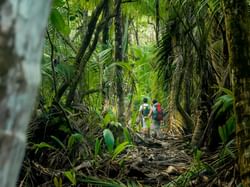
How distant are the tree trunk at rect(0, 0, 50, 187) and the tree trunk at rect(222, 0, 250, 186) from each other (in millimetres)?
2943

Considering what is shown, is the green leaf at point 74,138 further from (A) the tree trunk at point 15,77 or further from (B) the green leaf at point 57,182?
(A) the tree trunk at point 15,77

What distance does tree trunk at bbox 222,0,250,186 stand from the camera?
3.61 m

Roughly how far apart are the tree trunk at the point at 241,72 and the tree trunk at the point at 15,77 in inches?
116

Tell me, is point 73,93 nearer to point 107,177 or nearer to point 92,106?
point 92,106

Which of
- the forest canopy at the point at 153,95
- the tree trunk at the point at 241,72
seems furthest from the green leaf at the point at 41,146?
the tree trunk at the point at 241,72

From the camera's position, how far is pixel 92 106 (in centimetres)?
729

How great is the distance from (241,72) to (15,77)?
3025mm

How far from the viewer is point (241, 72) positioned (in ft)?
12.0

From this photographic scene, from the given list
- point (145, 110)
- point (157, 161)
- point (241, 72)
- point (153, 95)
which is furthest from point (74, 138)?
point (145, 110)

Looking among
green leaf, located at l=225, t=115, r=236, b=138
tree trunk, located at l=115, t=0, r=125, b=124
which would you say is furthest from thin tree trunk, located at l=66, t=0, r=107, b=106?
green leaf, located at l=225, t=115, r=236, b=138

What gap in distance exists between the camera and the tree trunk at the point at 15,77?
0.78m

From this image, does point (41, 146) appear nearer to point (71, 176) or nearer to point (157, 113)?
point (71, 176)

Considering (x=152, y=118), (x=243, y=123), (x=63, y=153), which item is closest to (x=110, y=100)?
(x=63, y=153)

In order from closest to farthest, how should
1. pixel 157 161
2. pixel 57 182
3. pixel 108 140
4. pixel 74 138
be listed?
1. pixel 57 182
2. pixel 74 138
3. pixel 108 140
4. pixel 157 161
